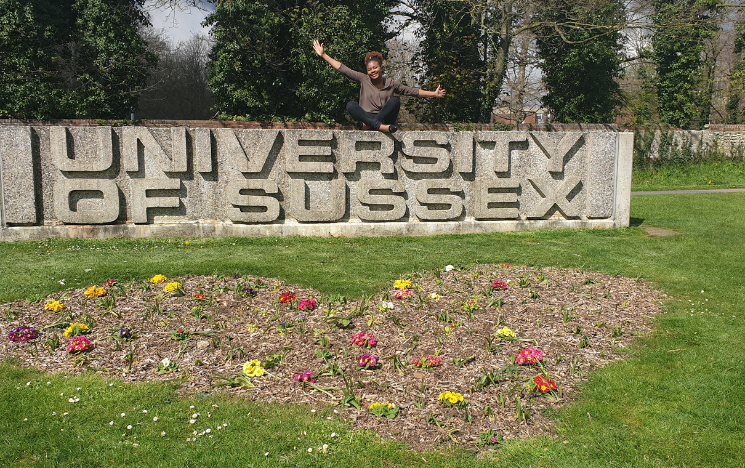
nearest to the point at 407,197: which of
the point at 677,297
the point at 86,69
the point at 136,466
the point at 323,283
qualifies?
the point at 323,283

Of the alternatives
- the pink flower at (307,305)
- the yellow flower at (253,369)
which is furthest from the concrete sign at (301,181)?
the yellow flower at (253,369)

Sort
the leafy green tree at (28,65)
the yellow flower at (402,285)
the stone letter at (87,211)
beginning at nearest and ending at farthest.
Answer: the yellow flower at (402,285) < the stone letter at (87,211) < the leafy green tree at (28,65)

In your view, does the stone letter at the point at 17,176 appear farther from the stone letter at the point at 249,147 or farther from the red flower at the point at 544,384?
the red flower at the point at 544,384

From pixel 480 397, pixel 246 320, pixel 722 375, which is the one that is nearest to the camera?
pixel 480 397

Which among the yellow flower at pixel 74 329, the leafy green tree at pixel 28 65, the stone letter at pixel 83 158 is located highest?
the leafy green tree at pixel 28 65

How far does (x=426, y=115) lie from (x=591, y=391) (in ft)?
53.0

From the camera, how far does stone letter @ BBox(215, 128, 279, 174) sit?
25.9 feet

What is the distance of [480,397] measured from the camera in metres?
3.52

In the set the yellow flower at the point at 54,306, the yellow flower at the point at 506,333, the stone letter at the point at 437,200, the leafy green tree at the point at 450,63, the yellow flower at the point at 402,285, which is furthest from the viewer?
the leafy green tree at the point at 450,63

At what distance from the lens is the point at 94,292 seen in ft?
16.6

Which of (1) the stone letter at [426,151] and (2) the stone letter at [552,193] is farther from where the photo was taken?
(2) the stone letter at [552,193]

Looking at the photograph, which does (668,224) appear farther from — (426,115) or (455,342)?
(426,115)

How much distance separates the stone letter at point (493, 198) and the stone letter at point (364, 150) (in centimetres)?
135

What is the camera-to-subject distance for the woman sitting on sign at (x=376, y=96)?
26.6ft
